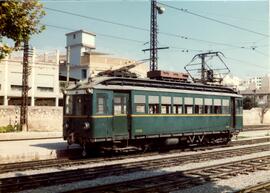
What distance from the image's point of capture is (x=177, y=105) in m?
19.3

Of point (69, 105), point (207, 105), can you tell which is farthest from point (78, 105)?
point (207, 105)

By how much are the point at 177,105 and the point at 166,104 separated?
3.01 ft

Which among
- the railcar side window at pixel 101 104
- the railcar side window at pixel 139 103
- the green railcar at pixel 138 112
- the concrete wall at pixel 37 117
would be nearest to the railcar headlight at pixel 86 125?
the green railcar at pixel 138 112

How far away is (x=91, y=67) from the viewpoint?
198ft

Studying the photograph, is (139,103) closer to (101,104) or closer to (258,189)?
(101,104)

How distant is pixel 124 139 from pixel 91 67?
44.7 m

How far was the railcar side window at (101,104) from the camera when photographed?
52.0 feet

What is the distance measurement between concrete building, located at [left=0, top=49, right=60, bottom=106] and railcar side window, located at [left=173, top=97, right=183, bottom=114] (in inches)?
1151

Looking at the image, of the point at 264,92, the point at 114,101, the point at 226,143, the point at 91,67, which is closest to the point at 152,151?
the point at 114,101

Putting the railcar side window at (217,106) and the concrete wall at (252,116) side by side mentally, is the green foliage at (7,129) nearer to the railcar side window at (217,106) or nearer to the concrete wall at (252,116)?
the railcar side window at (217,106)

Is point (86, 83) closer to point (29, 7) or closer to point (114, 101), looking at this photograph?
point (114, 101)

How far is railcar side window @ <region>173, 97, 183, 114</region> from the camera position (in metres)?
19.2

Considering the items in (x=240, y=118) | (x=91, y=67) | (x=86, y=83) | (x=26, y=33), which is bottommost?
(x=240, y=118)

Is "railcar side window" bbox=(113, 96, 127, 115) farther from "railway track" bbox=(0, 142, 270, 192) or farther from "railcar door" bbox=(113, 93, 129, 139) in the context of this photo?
"railway track" bbox=(0, 142, 270, 192)
